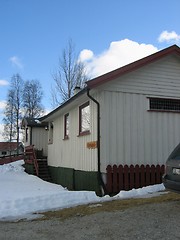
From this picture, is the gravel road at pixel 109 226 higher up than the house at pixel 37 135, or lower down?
lower down

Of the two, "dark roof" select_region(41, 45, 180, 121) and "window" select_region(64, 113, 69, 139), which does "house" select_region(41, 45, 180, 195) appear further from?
"window" select_region(64, 113, 69, 139)

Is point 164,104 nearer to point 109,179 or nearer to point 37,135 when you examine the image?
point 109,179

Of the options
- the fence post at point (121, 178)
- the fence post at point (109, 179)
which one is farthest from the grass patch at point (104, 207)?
the fence post at point (121, 178)

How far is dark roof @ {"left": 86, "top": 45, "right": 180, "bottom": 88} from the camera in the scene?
424 inches

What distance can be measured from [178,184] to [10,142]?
55313 millimetres

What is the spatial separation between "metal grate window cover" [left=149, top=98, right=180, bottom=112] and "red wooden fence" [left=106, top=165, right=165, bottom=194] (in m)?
2.33

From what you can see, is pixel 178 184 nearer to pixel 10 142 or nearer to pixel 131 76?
pixel 131 76

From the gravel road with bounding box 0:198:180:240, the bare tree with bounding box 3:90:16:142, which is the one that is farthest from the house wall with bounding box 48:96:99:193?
the bare tree with bounding box 3:90:16:142

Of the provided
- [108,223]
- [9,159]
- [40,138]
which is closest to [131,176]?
[108,223]

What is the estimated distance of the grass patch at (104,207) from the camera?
7.79m

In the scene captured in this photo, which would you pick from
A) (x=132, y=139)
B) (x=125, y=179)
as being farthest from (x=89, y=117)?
(x=125, y=179)

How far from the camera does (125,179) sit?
11047 mm

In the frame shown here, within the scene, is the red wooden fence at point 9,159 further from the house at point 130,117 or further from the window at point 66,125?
the house at point 130,117

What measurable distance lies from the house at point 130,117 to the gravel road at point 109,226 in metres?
3.62
